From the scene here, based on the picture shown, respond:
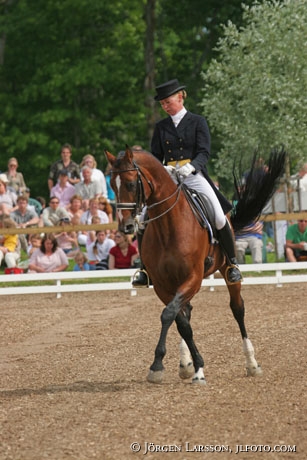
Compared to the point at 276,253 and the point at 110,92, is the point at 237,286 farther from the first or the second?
the point at 110,92

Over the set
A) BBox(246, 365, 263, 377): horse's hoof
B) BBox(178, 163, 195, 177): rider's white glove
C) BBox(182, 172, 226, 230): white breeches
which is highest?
BBox(178, 163, 195, 177): rider's white glove

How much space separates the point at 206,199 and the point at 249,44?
67.7 feet

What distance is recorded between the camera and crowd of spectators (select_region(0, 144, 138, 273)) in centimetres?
1988

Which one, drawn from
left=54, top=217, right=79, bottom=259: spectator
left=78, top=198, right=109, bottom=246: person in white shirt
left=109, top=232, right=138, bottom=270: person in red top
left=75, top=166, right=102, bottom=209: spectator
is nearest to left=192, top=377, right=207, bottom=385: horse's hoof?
left=109, top=232, right=138, bottom=270: person in red top

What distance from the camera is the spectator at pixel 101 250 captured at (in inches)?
789

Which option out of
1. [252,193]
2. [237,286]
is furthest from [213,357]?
[252,193]

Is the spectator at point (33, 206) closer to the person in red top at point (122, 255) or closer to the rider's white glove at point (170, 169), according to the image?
the person in red top at point (122, 255)

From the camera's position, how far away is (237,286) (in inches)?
409

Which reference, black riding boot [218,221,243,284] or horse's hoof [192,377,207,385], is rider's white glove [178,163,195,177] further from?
horse's hoof [192,377,207,385]

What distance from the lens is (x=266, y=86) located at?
93.7 ft

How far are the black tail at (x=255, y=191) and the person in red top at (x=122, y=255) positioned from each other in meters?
8.45

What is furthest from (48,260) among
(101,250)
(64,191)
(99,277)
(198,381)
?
(198,381)

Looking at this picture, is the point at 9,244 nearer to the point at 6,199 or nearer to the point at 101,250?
the point at 6,199

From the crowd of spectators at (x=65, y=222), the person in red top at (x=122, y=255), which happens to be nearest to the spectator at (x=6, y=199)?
the crowd of spectators at (x=65, y=222)
